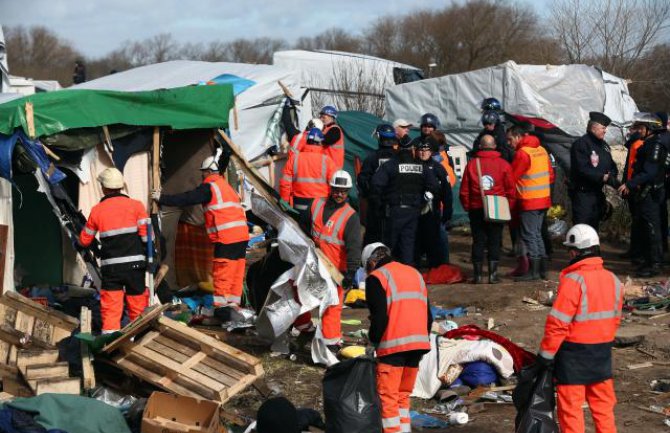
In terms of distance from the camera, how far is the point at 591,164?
11.5 metres

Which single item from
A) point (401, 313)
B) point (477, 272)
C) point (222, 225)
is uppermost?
point (401, 313)

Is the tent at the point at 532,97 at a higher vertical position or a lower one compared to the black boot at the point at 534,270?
higher

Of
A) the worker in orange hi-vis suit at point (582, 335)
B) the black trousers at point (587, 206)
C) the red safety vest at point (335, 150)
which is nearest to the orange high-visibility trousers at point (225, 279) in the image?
the red safety vest at point (335, 150)

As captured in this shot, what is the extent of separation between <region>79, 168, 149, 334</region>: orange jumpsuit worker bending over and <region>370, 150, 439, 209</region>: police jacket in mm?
3550

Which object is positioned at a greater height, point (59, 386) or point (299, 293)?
point (299, 293)

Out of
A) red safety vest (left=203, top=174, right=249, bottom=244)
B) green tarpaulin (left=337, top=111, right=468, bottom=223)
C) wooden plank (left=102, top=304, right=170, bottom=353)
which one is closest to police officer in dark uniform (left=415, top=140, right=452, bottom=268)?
red safety vest (left=203, top=174, right=249, bottom=244)

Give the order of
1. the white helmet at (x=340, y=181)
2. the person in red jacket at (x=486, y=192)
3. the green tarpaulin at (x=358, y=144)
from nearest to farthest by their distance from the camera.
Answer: the white helmet at (x=340, y=181), the person in red jacket at (x=486, y=192), the green tarpaulin at (x=358, y=144)

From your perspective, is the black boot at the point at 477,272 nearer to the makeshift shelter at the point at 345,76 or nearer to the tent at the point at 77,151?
the tent at the point at 77,151

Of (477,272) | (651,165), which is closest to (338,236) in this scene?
(477,272)

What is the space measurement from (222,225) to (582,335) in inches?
188

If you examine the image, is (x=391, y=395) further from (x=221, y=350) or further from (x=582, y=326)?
(x=221, y=350)

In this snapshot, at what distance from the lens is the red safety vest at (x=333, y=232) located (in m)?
8.80

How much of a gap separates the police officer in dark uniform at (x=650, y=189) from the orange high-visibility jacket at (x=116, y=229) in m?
6.19

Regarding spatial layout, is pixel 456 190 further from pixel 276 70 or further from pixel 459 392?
pixel 459 392
